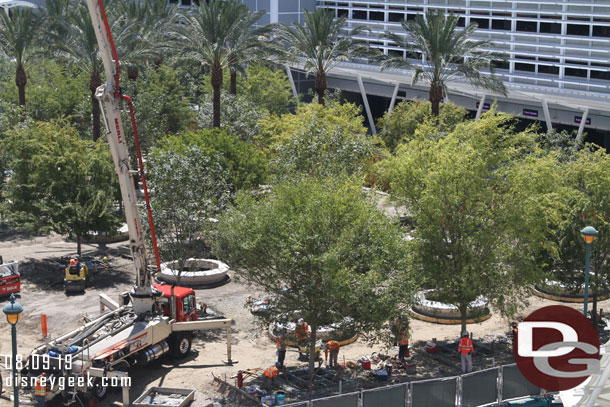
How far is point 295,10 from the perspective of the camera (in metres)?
86.4

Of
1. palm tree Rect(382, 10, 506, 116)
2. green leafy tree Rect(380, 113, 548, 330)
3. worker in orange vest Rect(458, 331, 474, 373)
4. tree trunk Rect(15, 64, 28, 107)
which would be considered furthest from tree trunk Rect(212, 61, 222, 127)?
worker in orange vest Rect(458, 331, 474, 373)

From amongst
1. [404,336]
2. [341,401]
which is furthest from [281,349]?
[341,401]

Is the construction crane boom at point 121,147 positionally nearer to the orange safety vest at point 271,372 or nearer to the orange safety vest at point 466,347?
the orange safety vest at point 271,372

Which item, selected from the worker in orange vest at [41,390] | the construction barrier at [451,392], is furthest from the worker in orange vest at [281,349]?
the worker in orange vest at [41,390]

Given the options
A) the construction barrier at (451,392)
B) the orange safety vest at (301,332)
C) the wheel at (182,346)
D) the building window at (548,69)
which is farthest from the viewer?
the building window at (548,69)

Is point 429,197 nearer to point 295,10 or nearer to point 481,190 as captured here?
point 481,190

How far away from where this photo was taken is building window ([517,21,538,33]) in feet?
221

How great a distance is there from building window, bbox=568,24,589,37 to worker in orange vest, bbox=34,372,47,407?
51.3 meters

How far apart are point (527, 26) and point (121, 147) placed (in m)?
49.8

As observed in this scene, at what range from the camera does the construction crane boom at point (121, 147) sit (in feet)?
79.0

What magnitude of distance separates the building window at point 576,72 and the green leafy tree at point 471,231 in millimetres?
38833

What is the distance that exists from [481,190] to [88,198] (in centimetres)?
1771

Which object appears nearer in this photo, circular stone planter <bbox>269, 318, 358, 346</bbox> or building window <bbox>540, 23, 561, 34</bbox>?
circular stone planter <bbox>269, 318, 358, 346</bbox>

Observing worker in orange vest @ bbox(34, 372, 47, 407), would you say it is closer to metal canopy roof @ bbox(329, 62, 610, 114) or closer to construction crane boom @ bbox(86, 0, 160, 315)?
construction crane boom @ bbox(86, 0, 160, 315)
